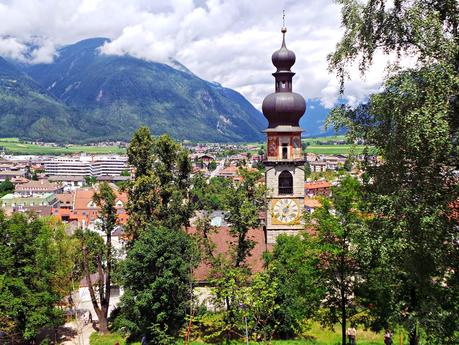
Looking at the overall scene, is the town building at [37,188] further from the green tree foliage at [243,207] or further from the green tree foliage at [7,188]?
the green tree foliage at [243,207]

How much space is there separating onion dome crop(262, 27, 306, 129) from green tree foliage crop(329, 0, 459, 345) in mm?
15196

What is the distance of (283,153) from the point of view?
29.2 m

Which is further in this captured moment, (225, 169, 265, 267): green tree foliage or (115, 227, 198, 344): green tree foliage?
(225, 169, 265, 267): green tree foliage

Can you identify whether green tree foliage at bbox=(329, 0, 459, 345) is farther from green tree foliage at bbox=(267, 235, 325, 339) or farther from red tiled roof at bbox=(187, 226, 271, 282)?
red tiled roof at bbox=(187, 226, 271, 282)

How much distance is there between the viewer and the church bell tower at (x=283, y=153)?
2833cm

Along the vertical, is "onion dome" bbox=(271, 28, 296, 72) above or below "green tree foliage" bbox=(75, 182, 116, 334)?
above

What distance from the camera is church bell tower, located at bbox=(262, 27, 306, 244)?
28.3 meters

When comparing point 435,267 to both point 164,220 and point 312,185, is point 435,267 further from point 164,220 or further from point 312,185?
point 312,185

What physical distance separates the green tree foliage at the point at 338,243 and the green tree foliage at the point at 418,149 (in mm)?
6609

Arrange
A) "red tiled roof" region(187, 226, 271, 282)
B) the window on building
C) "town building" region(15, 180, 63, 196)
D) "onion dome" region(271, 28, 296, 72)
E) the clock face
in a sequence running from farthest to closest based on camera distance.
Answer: "town building" region(15, 180, 63, 196)
the clock face
"red tiled roof" region(187, 226, 271, 282)
the window on building
"onion dome" region(271, 28, 296, 72)

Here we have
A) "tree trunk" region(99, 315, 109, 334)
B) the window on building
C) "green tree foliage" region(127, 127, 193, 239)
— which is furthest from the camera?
the window on building

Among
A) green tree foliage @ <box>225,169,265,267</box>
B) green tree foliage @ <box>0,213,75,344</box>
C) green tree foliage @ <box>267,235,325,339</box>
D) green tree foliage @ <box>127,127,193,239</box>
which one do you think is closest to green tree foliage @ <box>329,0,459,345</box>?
green tree foliage @ <box>267,235,325,339</box>

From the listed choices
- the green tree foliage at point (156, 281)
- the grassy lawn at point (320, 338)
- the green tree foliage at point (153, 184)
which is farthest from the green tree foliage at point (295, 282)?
the green tree foliage at point (153, 184)

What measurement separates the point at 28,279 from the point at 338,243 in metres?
17.4
